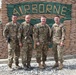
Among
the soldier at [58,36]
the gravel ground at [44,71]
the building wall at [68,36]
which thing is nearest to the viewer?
the gravel ground at [44,71]

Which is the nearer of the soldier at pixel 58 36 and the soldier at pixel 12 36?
the soldier at pixel 12 36

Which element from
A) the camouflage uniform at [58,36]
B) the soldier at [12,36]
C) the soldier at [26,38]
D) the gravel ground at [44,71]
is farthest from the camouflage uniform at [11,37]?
the camouflage uniform at [58,36]

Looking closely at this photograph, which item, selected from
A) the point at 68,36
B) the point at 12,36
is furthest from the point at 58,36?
the point at 68,36

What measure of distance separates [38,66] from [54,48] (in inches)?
40.9

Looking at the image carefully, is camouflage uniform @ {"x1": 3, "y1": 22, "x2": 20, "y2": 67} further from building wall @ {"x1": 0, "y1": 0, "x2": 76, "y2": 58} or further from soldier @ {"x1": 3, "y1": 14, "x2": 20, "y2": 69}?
building wall @ {"x1": 0, "y1": 0, "x2": 76, "y2": 58}

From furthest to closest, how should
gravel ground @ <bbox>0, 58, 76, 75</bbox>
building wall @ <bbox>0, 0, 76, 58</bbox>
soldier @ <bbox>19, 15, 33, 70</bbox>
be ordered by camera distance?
building wall @ <bbox>0, 0, 76, 58</bbox>, soldier @ <bbox>19, 15, 33, 70</bbox>, gravel ground @ <bbox>0, 58, 76, 75</bbox>

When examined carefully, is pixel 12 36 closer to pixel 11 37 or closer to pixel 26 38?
pixel 11 37

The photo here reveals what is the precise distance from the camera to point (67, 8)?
500 inches

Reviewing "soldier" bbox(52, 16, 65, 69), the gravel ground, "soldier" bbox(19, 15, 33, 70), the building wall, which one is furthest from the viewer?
the building wall

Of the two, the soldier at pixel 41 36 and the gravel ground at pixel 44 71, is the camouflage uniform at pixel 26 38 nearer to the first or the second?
the soldier at pixel 41 36

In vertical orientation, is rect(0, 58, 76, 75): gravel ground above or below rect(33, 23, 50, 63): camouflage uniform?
below

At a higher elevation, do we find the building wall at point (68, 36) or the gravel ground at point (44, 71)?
the building wall at point (68, 36)

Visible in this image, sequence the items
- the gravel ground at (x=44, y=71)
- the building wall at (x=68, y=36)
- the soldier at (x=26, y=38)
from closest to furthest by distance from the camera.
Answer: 1. the gravel ground at (x=44, y=71)
2. the soldier at (x=26, y=38)
3. the building wall at (x=68, y=36)

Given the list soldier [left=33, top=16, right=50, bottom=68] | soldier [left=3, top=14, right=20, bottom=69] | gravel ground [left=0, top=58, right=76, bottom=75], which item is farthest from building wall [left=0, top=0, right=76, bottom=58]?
soldier [left=33, top=16, right=50, bottom=68]
